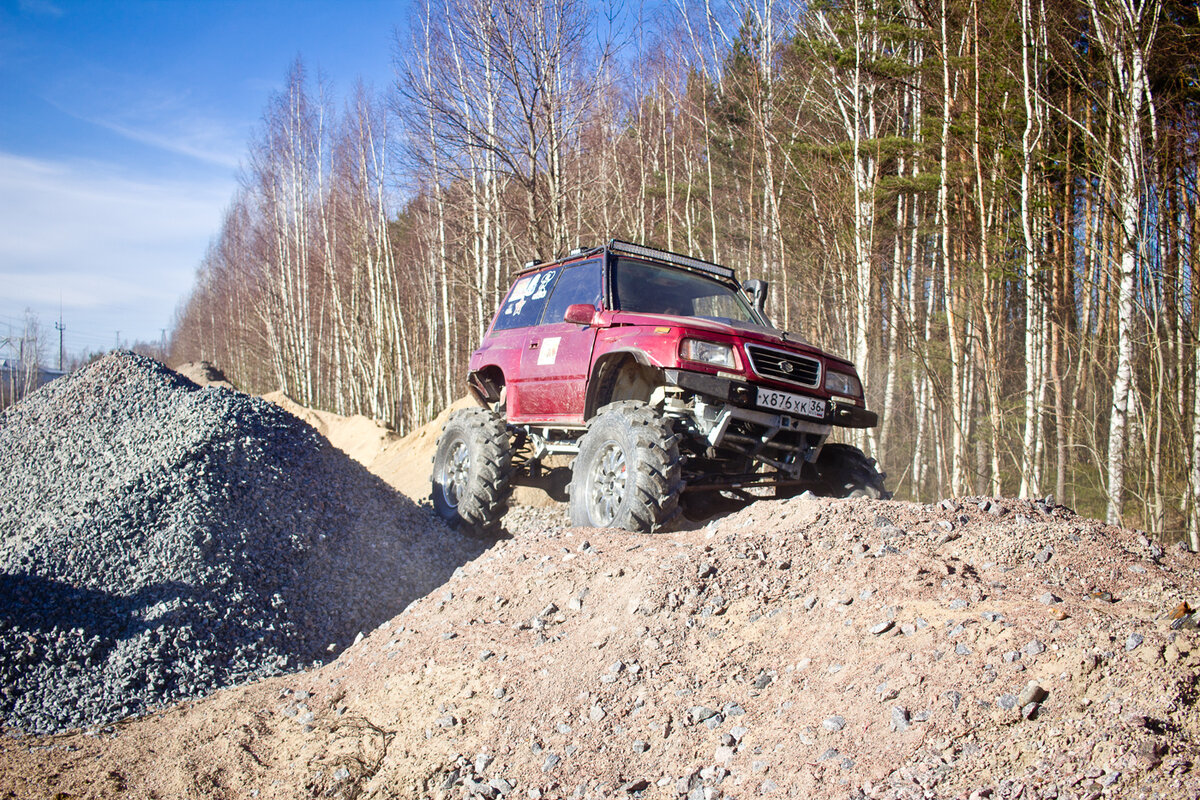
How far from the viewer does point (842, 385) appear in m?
6.09

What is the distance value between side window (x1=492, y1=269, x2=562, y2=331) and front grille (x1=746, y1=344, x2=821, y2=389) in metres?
2.38

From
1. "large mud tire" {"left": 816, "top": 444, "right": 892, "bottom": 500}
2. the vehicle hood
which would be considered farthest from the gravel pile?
"large mud tire" {"left": 816, "top": 444, "right": 892, "bottom": 500}

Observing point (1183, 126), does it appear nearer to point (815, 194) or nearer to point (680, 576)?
point (815, 194)

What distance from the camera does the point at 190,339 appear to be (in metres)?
57.5

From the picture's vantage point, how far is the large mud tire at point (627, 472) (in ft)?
17.2

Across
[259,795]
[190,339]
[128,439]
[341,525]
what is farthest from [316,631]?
[190,339]

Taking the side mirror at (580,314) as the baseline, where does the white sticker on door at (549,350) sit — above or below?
below

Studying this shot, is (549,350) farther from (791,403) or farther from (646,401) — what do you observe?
(791,403)

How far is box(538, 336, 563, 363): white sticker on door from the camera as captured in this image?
22.0ft

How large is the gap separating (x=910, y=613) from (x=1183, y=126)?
796cm

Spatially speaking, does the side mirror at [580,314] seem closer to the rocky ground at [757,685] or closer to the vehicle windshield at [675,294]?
the vehicle windshield at [675,294]

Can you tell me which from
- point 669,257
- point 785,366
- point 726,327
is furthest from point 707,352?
point 669,257

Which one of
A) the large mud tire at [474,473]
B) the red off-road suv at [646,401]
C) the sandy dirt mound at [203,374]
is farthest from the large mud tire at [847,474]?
the sandy dirt mound at [203,374]

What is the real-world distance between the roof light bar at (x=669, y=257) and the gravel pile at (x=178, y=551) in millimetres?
3110
